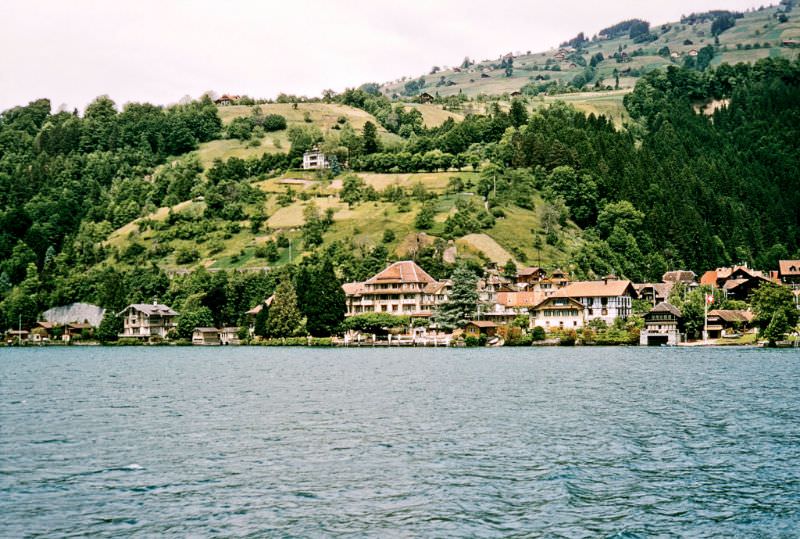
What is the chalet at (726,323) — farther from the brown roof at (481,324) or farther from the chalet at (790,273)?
the chalet at (790,273)

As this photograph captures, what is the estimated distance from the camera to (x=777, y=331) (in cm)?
9900

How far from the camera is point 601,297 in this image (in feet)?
417

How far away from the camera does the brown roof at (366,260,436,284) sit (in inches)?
5256

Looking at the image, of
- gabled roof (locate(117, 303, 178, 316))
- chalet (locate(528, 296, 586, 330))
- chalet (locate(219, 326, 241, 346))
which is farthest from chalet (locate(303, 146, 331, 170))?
chalet (locate(528, 296, 586, 330))

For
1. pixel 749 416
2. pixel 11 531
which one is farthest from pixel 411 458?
pixel 749 416

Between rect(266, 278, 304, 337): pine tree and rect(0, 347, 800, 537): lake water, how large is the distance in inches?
2422

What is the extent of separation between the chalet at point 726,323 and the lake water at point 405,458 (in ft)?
188

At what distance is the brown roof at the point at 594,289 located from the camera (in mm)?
126750

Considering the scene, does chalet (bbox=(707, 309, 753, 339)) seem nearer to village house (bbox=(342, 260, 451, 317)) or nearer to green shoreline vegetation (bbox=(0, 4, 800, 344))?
green shoreline vegetation (bbox=(0, 4, 800, 344))

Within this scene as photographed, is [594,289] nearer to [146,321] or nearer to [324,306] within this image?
[324,306]

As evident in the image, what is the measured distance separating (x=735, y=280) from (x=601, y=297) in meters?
28.1

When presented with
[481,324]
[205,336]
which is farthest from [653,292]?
[205,336]

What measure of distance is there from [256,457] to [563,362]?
53.8 m

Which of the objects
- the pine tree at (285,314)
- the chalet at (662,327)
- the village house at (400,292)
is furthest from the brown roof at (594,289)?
the pine tree at (285,314)
